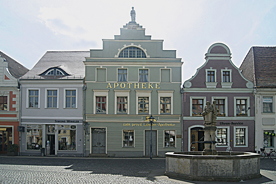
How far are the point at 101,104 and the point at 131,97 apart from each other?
307 centimetres

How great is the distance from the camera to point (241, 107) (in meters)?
30.9

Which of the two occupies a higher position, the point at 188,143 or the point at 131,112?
the point at 131,112

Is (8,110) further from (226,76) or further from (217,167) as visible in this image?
(217,167)

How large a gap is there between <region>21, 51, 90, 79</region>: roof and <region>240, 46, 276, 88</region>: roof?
699 inches

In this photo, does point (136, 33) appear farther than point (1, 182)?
Yes

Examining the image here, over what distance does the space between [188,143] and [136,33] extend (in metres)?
12.1

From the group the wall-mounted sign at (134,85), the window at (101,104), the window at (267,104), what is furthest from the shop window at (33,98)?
the window at (267,104)

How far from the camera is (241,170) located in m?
15.1

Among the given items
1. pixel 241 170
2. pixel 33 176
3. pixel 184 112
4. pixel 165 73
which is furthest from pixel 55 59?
pixel 241 170

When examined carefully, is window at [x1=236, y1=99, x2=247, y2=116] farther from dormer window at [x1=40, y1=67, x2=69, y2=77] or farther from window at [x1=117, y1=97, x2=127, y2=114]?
dormer window at [x1=40, y1=67, x2=69, y2=77]

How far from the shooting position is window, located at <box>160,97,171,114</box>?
30641 mm

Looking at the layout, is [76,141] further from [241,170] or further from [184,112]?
[241,170]

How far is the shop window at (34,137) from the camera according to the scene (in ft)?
Result: 99.2

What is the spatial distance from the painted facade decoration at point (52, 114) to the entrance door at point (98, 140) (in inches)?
50.1
